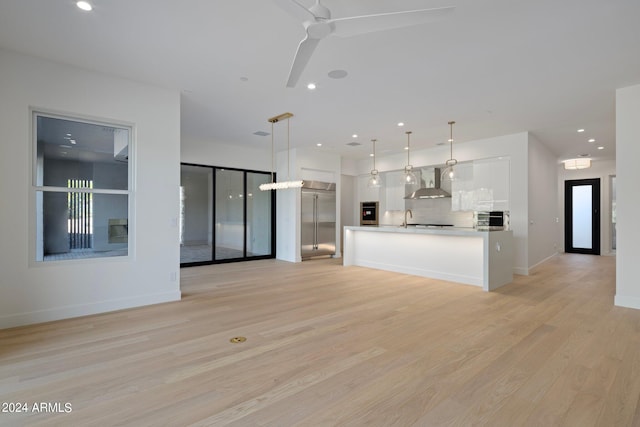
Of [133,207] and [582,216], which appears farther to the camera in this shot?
[582,216]

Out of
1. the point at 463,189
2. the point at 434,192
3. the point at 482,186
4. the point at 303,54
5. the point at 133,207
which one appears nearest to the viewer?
the point at 303,54

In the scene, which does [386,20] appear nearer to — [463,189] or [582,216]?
[463,189]

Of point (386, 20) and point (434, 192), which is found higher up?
point (386, 20)

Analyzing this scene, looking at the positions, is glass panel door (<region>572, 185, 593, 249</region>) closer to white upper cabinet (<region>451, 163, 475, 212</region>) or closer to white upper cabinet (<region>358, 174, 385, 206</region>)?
white upper cabinet (<region>451, 163, 475, 212</region>)

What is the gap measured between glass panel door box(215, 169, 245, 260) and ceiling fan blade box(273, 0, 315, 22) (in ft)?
21.0

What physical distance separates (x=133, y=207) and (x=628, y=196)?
265 inches

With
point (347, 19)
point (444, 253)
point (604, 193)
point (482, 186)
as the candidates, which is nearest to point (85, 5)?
point (347, 19)

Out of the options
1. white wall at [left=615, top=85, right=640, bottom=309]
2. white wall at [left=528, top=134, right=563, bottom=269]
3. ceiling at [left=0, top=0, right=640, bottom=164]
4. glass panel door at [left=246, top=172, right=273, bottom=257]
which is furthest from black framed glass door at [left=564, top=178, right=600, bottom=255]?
glass panel door at [left=246, top=172, right=273, bottom=257]

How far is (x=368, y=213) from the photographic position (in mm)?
10281

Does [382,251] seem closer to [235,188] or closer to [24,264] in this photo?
[235,188]

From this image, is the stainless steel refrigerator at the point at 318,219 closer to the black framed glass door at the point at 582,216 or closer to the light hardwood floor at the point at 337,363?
the light hardwood floor at the point at 337,363

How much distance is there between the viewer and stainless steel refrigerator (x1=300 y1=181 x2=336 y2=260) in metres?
8.73

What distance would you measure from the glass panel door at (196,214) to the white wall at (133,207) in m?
3.21

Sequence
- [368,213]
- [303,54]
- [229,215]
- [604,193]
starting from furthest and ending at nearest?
1. [368,213]
2. [604,193]
3. [229,215]
4. [303,54]
